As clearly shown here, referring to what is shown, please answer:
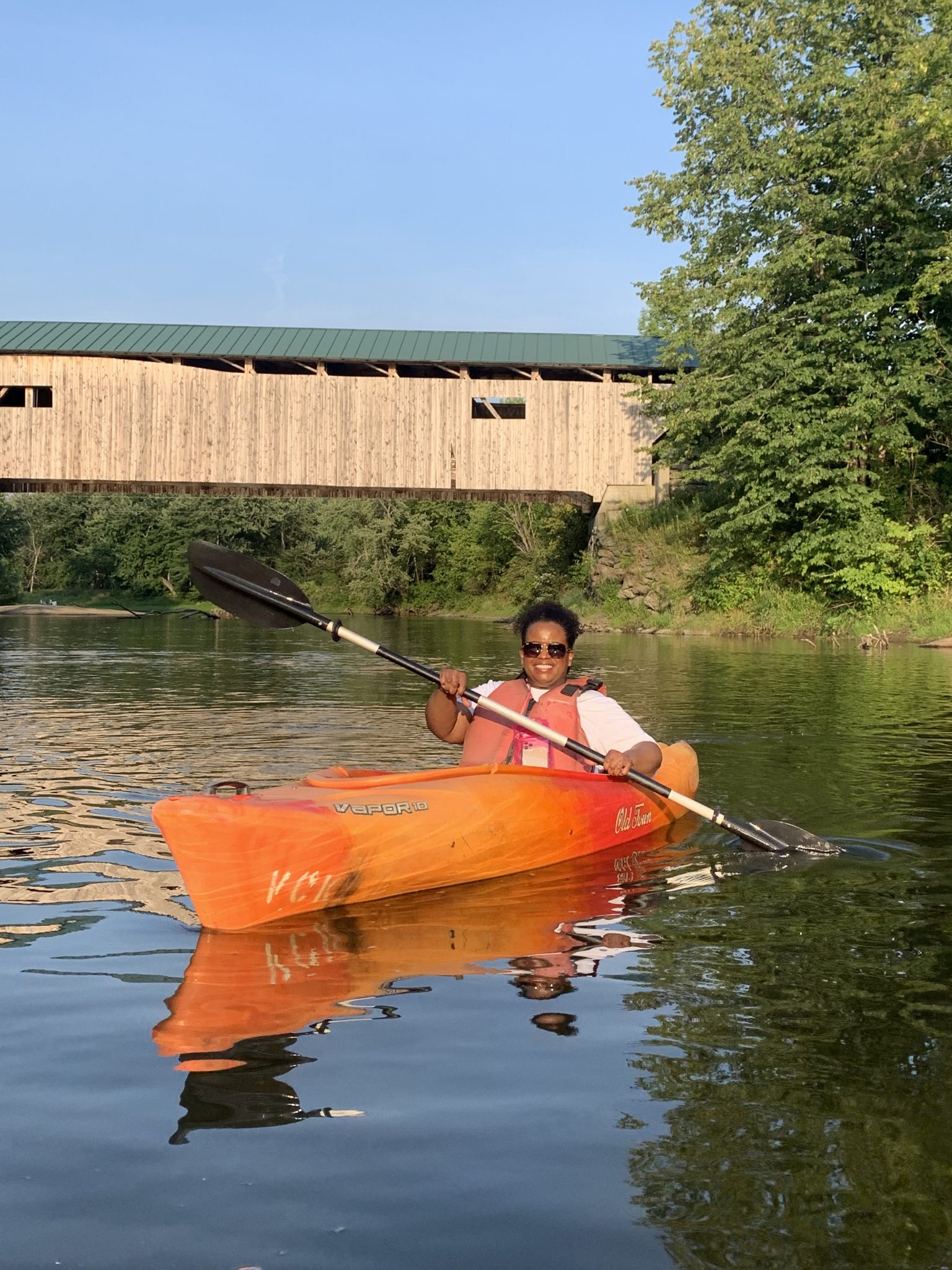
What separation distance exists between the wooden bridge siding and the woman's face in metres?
21.3

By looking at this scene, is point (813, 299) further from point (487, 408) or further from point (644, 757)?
point (644, 757)

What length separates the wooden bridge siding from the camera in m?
27.4

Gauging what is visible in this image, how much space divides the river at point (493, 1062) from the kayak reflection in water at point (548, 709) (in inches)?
23.0

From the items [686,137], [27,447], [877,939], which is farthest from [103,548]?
[877,939]

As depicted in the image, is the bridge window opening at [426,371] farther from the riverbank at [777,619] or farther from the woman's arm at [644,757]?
the woman's arm at [644,757]

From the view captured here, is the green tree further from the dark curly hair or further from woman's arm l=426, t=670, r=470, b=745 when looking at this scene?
the dark curly hair

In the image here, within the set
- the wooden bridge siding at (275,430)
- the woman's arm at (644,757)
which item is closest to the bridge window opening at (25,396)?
the wooden bridge siding at (275,430)

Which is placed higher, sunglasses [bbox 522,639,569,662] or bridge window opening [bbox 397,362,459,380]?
bridge window opening [bbox 397,362,459,380]

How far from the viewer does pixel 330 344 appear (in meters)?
28.3

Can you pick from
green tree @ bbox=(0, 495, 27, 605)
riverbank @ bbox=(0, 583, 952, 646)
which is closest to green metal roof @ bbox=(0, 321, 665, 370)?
riverbank @ bbox=(0, 583, 952, 646)

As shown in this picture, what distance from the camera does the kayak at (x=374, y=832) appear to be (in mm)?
4500

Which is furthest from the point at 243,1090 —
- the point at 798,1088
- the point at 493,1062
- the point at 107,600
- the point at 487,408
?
the point at 107,600

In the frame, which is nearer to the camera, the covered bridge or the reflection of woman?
the reflection of woman

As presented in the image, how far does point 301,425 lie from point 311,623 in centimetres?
2136
